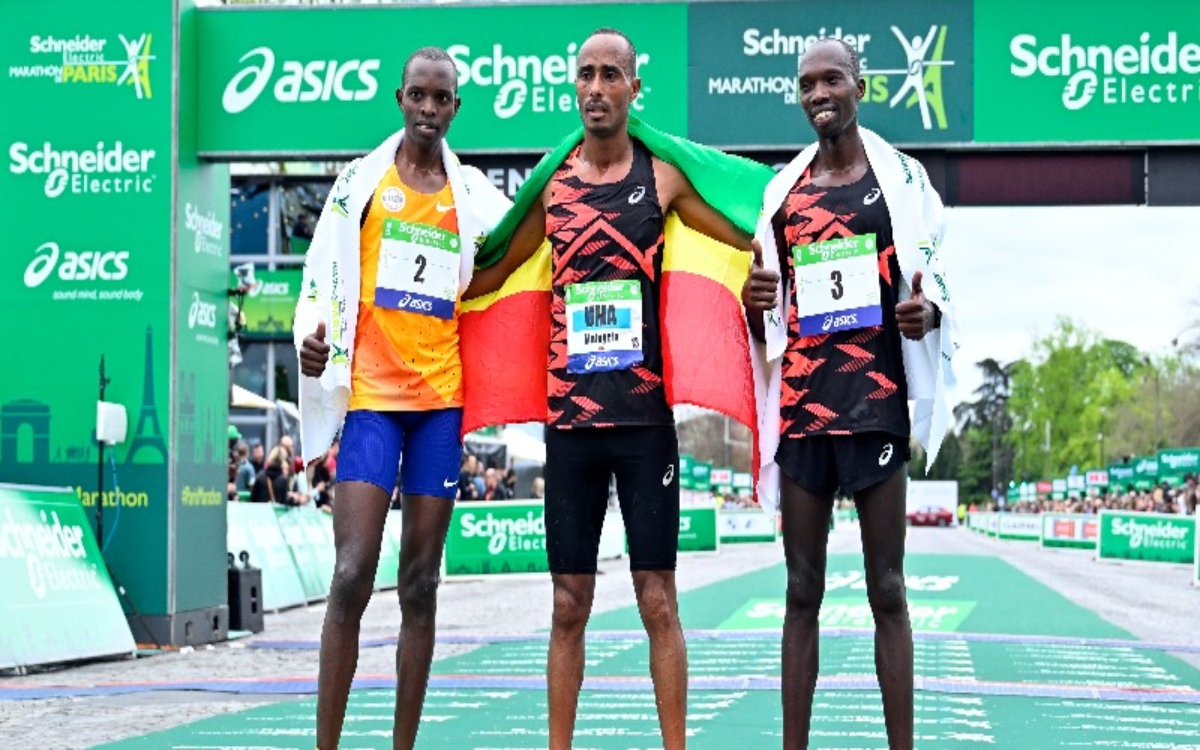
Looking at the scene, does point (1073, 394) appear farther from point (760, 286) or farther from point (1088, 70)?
point (760, 286)

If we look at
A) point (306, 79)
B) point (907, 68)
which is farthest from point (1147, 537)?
point (306, 79)

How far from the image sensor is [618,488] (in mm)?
6246

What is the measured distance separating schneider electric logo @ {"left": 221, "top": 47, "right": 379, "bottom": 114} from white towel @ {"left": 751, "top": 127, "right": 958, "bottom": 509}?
8.18 meters

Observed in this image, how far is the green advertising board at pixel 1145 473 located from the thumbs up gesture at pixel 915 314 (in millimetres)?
55605

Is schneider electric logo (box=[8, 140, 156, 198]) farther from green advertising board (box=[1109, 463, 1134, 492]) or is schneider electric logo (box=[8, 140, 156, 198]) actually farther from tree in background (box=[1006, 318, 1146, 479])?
tree in background (box=[1006, 318, 1146, 479])

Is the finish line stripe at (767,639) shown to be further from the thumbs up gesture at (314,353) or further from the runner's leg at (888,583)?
the runner's leg at (888,583)

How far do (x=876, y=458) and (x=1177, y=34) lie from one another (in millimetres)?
8500

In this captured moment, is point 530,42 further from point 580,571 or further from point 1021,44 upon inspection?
point 580,571

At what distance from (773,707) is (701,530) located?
3326cm

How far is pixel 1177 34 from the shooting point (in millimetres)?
13352

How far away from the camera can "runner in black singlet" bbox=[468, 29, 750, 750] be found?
6066mm

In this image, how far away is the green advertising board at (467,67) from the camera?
14.0 m

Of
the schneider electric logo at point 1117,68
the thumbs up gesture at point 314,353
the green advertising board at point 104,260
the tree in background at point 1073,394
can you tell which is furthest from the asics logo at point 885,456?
the tree in background at point 1073,394

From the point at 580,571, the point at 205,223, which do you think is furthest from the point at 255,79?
the point at 580,571
